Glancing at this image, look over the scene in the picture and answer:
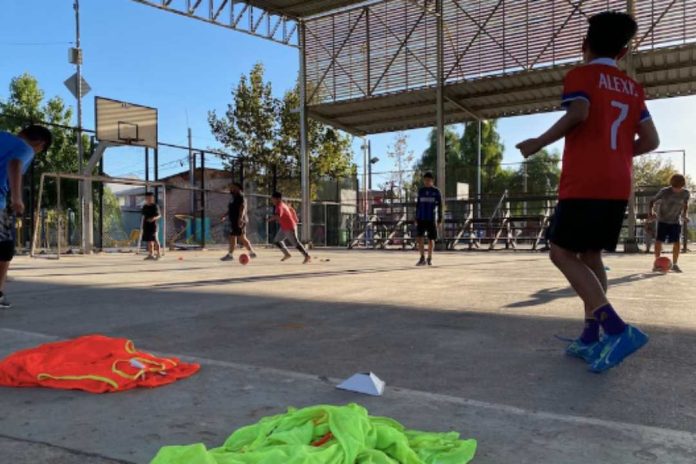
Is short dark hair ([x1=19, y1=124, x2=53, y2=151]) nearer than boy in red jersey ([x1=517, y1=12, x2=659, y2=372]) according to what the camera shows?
No

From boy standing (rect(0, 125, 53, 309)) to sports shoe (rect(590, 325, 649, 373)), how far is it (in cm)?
500

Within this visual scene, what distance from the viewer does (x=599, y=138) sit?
322cm

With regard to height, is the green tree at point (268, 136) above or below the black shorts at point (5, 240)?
above

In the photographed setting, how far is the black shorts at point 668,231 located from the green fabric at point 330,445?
8.79 metres

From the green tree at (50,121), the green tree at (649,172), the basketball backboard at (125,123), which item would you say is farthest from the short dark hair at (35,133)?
the green tree at (649,172)

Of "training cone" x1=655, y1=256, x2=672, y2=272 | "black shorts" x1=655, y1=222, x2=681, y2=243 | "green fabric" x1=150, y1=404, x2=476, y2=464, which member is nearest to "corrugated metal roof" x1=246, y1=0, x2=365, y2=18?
"black shorts" x1=655, y1=222, x2=681, y2=243

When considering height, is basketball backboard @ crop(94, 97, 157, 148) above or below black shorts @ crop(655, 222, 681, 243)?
above

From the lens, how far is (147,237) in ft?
46.5

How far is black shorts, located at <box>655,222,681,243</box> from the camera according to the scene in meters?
9.35

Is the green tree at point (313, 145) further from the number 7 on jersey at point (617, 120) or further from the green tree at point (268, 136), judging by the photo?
the number 7 on jersey at point (617, 120)

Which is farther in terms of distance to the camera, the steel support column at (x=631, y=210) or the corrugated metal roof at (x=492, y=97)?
the corrugated metal roof at (x=492, y=97)

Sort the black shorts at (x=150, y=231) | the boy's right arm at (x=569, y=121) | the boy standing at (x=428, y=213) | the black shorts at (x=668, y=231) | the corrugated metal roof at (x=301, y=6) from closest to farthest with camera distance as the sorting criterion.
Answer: the boy's right arm at (x=569, y=121) → the black shorts at (x=668, y=231) → the boy standing at (x=428, y=213) → the black shorts at (x=150, y=231) → the corrugated metal roof at (x=301, y=6)

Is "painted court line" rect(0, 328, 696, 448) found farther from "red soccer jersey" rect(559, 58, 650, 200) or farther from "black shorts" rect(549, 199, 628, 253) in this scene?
"red soccer jersey" rect(559, 58, 650, 200)

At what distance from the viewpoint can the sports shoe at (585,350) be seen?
10.5 feet
